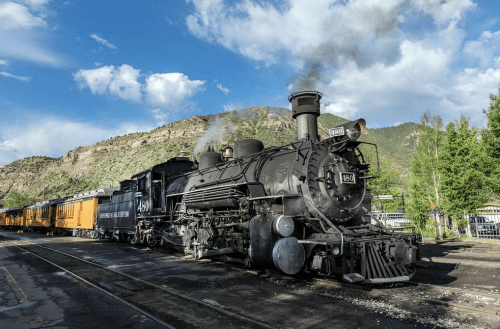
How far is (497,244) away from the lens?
1544 cm

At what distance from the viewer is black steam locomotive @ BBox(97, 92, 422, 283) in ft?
21.5

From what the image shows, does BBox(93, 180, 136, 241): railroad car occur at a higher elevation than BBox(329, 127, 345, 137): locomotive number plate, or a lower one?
lower

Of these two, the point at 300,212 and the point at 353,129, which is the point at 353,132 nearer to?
the point at 353,129

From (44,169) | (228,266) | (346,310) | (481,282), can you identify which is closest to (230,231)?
(228,266)

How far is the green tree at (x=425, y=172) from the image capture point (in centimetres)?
2073

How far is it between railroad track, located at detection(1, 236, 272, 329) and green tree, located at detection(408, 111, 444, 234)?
18503 millimetres

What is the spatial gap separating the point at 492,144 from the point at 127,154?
81821 millimetres

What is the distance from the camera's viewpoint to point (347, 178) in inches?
316

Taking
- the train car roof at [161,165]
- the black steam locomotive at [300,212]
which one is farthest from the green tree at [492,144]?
the train car roof at [161,165]

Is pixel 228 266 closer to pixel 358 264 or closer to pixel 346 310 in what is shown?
pixel 358 264

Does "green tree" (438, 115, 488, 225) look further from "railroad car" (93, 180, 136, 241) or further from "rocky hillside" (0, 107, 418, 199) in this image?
"rocky hillside" (0, 107, 418, 199)

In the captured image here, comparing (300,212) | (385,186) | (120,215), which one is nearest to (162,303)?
(300,212)

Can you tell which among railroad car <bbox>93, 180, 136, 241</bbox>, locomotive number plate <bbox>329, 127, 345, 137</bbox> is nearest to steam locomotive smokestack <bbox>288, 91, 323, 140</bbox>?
locomotive number plate <bbox>329, 127, 345, 137</bbox>

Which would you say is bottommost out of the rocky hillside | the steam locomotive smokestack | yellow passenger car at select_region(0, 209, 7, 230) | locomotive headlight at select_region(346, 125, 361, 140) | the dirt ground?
the dirt ground
